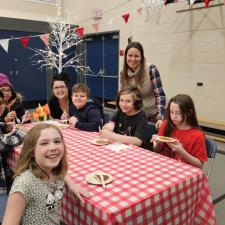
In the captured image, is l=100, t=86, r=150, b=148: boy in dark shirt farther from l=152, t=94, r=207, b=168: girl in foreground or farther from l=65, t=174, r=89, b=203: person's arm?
l=65, t=174, r=89, b=203: person's arm

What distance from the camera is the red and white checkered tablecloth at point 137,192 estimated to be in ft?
4.02

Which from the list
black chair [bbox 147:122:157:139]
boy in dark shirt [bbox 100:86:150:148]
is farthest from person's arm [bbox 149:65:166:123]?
boy in dark shirt [bbox 100:86:150:148]

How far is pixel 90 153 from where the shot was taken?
1.89 m

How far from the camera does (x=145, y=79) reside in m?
2.73

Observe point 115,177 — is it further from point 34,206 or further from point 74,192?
point 34,206

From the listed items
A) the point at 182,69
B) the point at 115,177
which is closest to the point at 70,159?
the point at 115,177

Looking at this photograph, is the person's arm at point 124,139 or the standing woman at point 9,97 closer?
the person's arm at point 124,139

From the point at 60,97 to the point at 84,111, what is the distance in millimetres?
533

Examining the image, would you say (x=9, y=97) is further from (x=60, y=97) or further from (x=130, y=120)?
(x=130, y=120)

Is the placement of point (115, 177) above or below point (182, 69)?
below

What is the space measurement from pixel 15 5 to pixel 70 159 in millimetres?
7484

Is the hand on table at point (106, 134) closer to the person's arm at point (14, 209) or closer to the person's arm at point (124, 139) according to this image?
the person's arm at point (124, 139)

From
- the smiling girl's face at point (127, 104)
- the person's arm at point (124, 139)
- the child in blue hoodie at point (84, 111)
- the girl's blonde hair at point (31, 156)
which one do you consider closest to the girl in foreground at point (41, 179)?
the girl's blonde hair at point (31, 156)

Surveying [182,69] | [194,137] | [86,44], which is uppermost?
[86,44]
